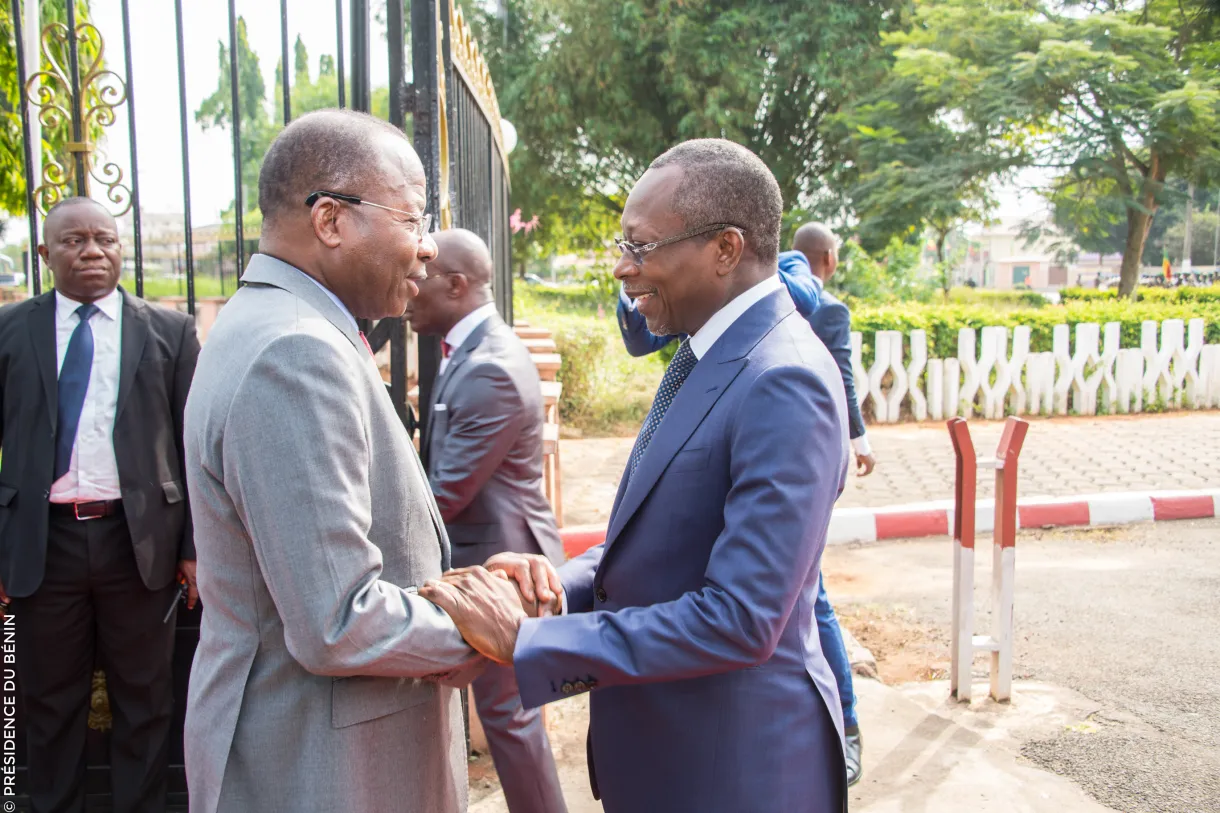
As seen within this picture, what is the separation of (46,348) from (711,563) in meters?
2.70

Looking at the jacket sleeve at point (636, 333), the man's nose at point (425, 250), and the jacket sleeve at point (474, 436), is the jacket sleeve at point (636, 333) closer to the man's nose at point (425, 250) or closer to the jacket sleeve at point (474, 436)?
the jacket sleeve at point (474, 436)

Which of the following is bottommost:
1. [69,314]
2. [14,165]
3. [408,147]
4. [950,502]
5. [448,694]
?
[950,502]

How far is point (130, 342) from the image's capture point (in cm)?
346

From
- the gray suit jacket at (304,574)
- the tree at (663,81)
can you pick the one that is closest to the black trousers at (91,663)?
the gray suit jacket at (304,574)

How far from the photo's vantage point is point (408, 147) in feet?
6.16

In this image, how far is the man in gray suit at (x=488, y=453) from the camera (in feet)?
10.6

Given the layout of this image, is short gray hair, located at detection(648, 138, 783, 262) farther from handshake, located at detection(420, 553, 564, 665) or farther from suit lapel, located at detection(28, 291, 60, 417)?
suit lapel, located at detection(28, 291, 60, 417)

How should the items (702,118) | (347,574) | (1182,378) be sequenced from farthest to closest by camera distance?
1. (702,118)
2. (1182,378)
3. (347,574)

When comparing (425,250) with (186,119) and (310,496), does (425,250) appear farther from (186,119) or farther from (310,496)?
(186,119)

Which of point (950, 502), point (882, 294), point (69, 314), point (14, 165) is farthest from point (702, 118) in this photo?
point (69, 314)

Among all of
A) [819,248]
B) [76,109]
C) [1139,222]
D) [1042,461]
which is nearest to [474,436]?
[76,109]

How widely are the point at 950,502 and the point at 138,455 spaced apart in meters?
5.81

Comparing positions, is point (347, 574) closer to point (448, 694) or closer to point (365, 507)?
point (365, 507)

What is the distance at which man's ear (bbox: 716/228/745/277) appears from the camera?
191cm
